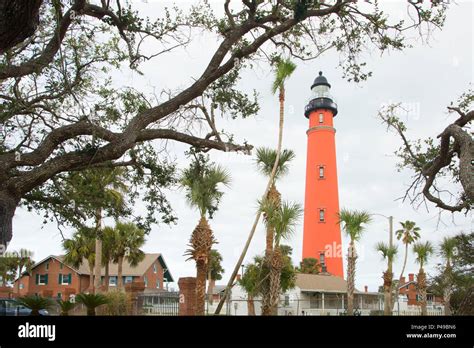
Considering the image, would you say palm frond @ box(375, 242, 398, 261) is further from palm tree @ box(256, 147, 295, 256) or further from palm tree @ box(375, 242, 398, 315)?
palm tree @ box(256, 147, 295, 256)

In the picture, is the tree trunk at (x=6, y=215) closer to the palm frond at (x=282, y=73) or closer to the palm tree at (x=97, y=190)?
the palm tree at (x=97, y=190)

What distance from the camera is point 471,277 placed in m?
17.5

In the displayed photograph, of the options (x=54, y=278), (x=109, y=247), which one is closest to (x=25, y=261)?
(x=54, y=278)

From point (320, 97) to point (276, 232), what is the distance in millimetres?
27684

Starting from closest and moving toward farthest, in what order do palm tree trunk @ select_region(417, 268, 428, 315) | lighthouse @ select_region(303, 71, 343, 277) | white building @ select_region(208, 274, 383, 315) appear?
1. palm tree trunk @ select_region(417, 268, 428, 315)
2. white building @ select_region(208, 274, 383, 315)
3. lighthouse @ select_region(303, 71, 343, 277)

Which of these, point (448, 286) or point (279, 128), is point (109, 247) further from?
point (448, 286)

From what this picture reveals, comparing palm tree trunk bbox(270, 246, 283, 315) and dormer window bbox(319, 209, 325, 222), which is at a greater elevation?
dormer window bbox(319, 209, 325, 222)

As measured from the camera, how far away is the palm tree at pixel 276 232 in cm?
2123

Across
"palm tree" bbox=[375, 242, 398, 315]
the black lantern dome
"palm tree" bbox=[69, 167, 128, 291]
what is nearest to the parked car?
"palm tree" bbox=[69, 167, 128, 291]

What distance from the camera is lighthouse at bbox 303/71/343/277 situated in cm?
4244

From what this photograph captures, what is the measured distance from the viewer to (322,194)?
42.6 meters

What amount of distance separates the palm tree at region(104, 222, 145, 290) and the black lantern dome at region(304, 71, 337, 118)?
20389 millimetres

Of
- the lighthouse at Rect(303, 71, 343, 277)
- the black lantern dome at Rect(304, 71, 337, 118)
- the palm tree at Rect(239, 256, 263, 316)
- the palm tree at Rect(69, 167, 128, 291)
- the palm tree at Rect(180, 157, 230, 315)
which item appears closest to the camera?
the palm tree at Rect(69, 167, 128, 291)

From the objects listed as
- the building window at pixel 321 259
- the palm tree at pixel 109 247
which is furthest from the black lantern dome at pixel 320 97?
the palm tree at pixel 109 247
